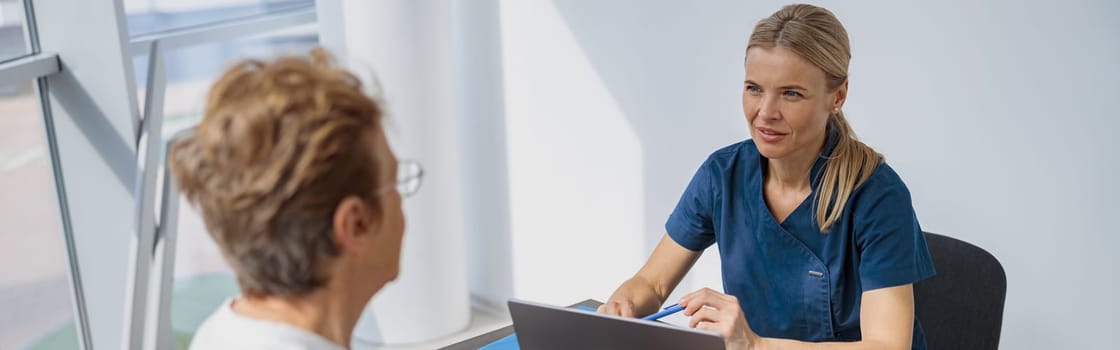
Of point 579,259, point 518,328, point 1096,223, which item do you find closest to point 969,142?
point 1096,223

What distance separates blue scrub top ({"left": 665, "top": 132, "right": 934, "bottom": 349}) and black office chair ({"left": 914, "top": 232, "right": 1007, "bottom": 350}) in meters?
0.08

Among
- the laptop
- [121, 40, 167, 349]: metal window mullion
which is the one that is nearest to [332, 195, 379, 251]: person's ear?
the laptop

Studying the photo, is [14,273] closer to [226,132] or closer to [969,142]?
[226,132]

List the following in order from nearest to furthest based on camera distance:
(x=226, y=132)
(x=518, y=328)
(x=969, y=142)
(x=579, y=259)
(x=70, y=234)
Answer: (x=226, y=132), (x=518, y=328), (x=969, y=142), (x=70, y=234), (x=579, y=259)

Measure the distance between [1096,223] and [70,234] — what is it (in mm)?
2370

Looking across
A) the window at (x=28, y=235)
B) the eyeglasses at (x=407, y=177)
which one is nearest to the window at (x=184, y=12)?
the window at (x=28, y=235)

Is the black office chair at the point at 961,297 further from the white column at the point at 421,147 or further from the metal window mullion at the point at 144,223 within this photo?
the metal window mullion at the point at 144,223

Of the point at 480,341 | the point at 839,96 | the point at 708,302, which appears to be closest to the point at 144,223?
the point at 480,341

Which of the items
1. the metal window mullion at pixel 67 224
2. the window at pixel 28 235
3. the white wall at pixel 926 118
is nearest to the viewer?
the white wall at pixel 926 118

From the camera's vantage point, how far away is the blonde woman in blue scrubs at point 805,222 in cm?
161

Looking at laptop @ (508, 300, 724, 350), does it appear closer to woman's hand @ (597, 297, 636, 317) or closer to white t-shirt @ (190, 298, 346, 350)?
woman's hand @ (597, 297, 636, 317)

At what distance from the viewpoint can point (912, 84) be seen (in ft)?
7.47

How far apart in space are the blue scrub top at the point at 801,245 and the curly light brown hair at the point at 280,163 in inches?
36.4

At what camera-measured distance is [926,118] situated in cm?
227
